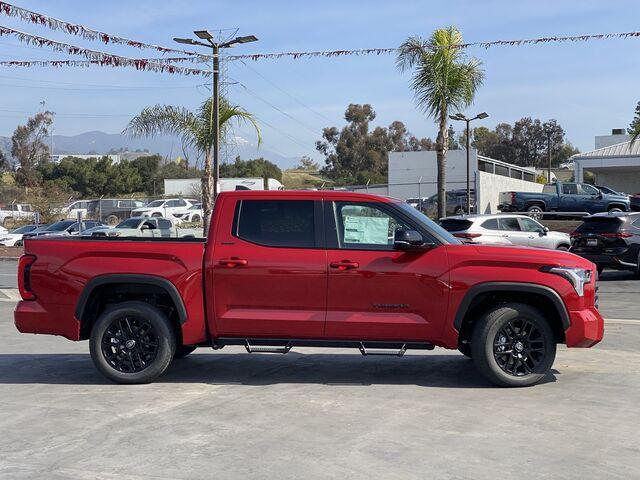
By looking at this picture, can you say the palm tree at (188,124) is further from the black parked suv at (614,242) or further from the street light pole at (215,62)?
the black parked suv at (614,242)

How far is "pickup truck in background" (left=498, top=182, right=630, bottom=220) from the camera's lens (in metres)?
35.3

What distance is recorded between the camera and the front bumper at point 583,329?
298 inches

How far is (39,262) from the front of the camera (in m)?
7.94

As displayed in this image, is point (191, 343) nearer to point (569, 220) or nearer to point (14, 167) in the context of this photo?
point (569, 220)

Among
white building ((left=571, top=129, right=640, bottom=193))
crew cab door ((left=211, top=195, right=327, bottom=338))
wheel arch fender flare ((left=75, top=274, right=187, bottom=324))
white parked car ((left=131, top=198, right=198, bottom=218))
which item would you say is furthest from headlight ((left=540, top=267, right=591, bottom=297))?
white parked car ((left=131, top=198, right=198, bottom=218))

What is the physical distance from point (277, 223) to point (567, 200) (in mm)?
30286

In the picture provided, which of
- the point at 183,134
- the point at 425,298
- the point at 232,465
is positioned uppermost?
the point at 183,134

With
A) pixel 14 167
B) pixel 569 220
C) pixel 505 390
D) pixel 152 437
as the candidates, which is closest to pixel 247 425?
pixel 152 437

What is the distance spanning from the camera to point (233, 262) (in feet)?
25.2

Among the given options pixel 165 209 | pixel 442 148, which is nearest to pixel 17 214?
pixel 165 209

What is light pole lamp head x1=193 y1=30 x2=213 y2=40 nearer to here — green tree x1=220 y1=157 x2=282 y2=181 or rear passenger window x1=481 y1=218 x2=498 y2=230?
rear passenger window x1=481 y1=218 x2=498 y2=230

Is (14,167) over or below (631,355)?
over

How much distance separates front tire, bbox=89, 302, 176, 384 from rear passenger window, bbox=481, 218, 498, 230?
49.1 ft

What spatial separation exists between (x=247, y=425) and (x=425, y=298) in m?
2.18
